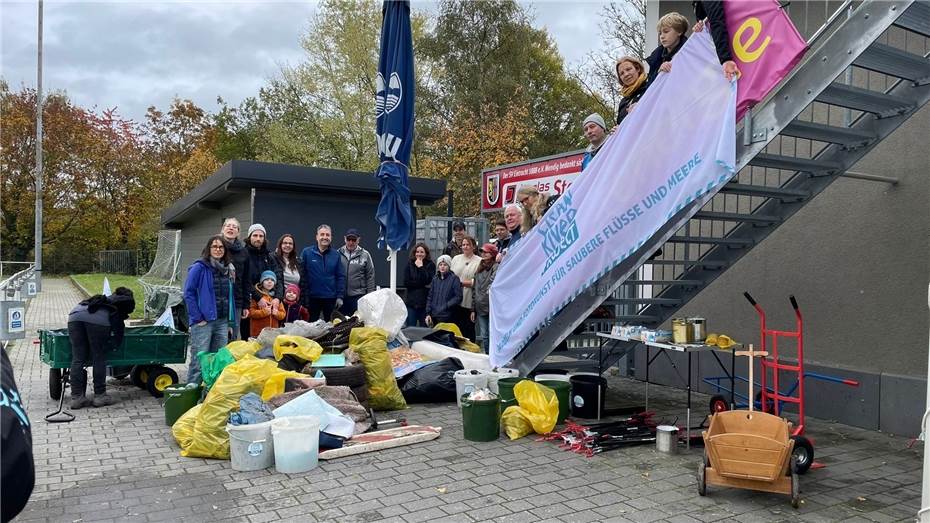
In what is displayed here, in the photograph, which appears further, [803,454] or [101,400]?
[101,400]

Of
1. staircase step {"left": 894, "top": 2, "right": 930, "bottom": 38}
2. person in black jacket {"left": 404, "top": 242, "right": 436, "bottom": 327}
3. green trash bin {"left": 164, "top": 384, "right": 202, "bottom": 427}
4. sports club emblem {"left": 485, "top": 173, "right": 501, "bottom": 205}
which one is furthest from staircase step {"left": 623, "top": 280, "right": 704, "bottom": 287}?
sports club emblem {"left": 485, "top": 173, "right": 501, "bottom": 205}

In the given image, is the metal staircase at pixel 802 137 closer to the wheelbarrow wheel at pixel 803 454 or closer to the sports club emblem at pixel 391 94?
the wheelbarrow wheel at pixel 803 454

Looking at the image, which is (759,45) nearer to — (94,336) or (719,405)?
(719,405)

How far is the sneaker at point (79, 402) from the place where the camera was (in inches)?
257

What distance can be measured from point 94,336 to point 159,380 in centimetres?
92

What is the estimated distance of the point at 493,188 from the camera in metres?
13.5

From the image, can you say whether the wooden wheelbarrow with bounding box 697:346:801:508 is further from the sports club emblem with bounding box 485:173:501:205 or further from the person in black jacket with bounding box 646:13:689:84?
the sports club emblem with bounding box 485:173:501:205

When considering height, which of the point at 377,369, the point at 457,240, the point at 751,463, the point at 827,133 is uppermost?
the point at 827,133

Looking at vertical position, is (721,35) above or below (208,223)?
above

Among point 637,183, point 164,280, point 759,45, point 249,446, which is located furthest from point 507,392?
point 164,280

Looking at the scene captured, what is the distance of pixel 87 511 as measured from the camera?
3.93m

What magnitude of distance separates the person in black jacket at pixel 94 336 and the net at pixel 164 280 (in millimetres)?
4024

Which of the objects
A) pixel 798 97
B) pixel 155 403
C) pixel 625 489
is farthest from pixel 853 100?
pixel 155 403

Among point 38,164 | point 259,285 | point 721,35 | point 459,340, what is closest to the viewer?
point 721,35
